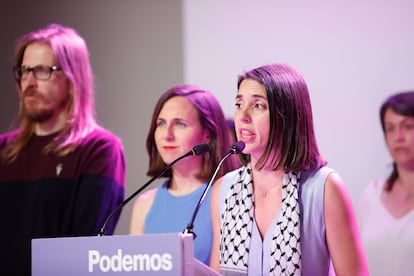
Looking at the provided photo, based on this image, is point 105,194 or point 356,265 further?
point 105,194

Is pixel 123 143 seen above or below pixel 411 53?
below

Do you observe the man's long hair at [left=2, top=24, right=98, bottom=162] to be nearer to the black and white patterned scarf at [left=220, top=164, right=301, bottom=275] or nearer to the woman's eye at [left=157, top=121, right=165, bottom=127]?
the woman's eye at [left=157, top=121, right=165, bottom=127]

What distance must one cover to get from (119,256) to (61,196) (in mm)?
1711

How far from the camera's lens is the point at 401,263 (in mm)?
3568

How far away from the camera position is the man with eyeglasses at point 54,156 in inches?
162

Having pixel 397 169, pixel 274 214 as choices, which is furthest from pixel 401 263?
pixel 274 214

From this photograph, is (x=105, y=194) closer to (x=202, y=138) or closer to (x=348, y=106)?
(x=202, y=138)

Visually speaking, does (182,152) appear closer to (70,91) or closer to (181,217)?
(181,217)

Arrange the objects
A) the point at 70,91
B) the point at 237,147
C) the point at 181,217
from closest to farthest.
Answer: the point at 237,147
the point at 181,217
the point at 70,91

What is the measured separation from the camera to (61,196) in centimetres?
414

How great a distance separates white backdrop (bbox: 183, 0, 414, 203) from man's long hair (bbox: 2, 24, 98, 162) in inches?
30.1

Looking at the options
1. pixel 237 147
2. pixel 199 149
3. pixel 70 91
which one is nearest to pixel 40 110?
pixel 70 91

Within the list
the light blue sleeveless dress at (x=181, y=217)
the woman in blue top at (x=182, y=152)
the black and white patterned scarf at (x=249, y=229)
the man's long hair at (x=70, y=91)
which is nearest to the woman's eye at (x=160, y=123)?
the woman in blue top at (x=182, y=152)

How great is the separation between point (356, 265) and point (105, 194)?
1.57m
